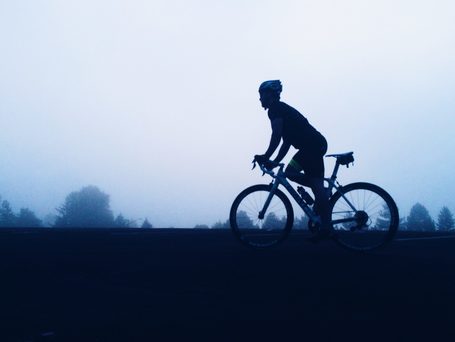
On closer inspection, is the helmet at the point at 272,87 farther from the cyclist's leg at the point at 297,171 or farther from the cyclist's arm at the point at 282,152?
the cyclist's leg at the point at 297,171

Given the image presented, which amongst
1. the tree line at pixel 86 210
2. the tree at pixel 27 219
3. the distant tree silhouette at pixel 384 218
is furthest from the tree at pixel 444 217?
the tree at pixel 27 219

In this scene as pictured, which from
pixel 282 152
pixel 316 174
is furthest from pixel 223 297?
pixel 282 152

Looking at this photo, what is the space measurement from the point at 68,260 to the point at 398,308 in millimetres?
3406

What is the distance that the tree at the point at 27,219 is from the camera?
92863 millimetres

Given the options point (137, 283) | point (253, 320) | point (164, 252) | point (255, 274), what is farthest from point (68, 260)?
point (253, 320)

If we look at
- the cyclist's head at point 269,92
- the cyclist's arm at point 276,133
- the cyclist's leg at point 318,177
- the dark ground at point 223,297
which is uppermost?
the cyclist's head at point 269,92

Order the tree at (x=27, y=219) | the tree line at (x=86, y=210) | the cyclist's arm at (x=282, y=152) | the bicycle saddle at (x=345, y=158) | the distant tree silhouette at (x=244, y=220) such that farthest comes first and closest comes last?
the tree at (x=27, y=219)
the tree line at (x=86, y=210)
the distant tree silhouette at (x=244, y=220)
the cyclist's arm at (x=282, y=152)
the bicycle saddle at (x=345, y=158)

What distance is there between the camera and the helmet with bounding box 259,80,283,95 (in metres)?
5.54

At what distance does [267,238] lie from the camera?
19.0 ft

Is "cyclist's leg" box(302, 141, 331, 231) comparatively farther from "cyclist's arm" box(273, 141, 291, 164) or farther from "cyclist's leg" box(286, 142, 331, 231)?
"cyclist's arm" box(273, 141, 291, 164)

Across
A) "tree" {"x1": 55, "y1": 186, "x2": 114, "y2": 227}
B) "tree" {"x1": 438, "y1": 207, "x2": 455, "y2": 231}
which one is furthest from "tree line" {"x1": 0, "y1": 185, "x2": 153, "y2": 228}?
"tree" {"x1": 438, "y1": 207, "x2": 455, "y2": 231}

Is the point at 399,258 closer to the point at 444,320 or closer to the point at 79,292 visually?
the point at 444,320

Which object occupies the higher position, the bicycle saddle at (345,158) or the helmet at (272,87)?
the helmet at (272,87)

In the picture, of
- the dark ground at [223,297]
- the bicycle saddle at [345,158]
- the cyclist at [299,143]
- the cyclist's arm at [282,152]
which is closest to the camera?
the dark ground at [223,297]
